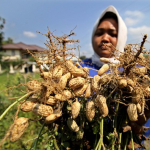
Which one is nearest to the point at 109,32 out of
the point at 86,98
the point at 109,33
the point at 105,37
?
the point at 109,33

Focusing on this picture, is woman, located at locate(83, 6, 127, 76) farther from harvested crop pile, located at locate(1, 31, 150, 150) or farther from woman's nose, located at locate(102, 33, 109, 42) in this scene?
harvested crop pile, located at locate(1, 31, 150, 150)

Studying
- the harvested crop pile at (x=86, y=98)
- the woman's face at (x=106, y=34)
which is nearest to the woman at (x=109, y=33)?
the woman's face at (x=106, y=34)

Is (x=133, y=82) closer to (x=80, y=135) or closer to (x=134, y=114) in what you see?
(x=134, y=114)

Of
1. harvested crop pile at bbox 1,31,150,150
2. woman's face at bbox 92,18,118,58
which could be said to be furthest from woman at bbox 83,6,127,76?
harvested crop pile at bbox 1,31,150,150

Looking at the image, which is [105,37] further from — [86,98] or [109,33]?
[86,98]

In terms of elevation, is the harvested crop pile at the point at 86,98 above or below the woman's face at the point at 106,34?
below

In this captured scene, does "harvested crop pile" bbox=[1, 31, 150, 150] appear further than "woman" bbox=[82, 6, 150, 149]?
No

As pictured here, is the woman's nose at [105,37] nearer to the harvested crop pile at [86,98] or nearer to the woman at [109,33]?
the woman at [109,33]

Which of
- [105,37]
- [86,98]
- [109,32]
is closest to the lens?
[86,98]

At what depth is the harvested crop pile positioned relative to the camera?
0.90 m

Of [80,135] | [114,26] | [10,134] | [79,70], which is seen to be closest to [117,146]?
[80,135]

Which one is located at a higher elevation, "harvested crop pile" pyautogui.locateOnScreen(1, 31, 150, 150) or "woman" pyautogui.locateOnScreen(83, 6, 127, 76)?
"woman" pyautogui.locateOnScreen(83, 6, 127, 76)

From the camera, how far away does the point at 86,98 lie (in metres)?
1.00

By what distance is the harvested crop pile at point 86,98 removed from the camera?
0.90 metres
